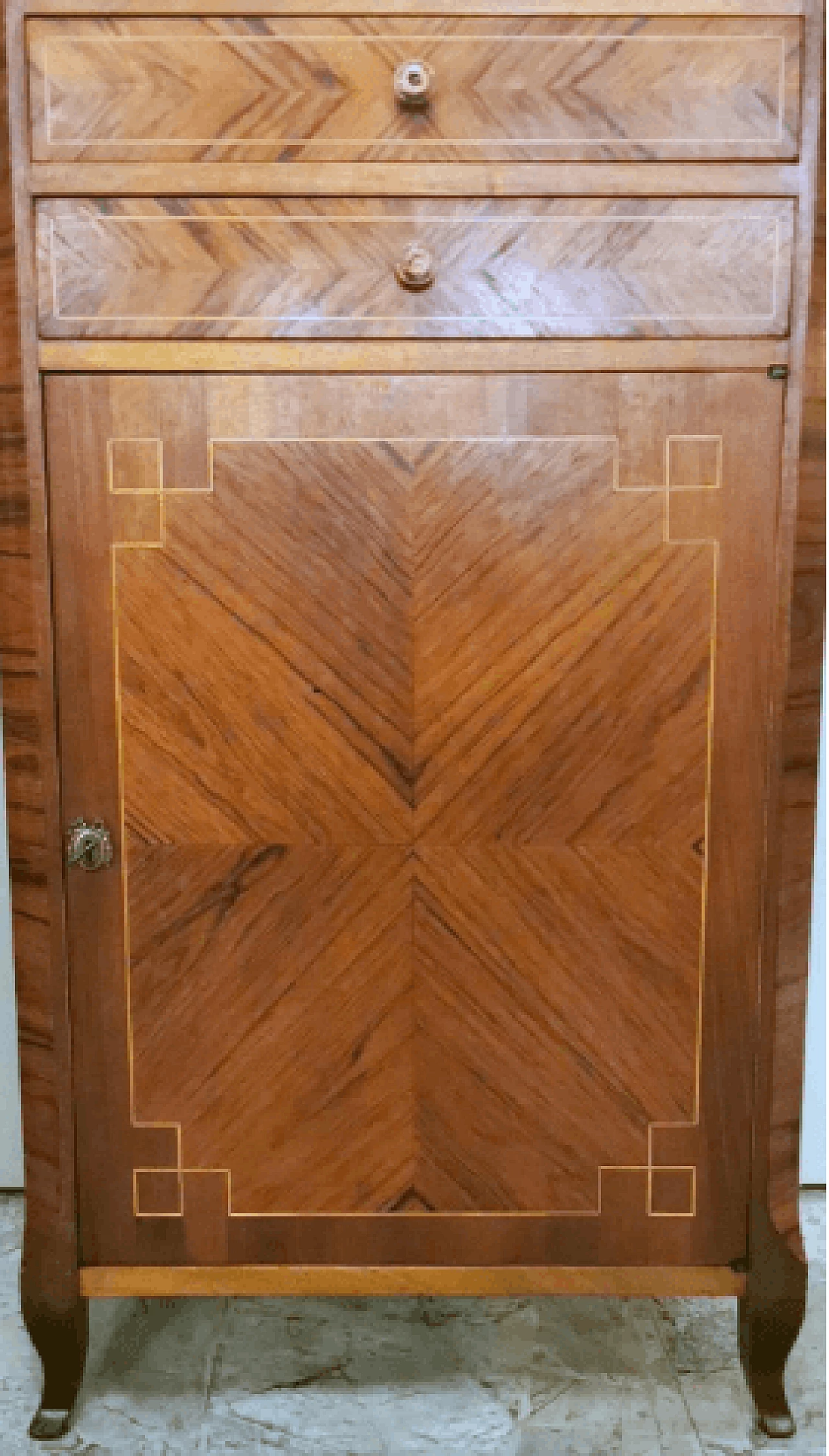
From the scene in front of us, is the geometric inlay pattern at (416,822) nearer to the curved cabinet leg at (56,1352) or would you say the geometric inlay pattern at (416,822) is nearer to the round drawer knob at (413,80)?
the curved cabinet leg at (56,1352)

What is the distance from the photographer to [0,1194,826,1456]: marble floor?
121cm

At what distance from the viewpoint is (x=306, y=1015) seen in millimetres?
1122

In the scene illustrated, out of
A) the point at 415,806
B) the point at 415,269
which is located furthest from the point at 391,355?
the point at 415,806

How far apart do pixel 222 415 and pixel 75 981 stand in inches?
21.3

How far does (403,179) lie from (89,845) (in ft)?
2.13

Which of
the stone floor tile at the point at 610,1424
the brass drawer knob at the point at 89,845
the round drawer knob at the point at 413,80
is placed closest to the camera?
the round drawer knob at the point at 413,80

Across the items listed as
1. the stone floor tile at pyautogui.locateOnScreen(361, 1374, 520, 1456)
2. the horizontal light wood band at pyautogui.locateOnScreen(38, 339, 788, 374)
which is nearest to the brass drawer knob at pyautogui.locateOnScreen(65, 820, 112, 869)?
the horizontal light wood band at pyautogui.locateOnScreen(38, 339, 788, 374)

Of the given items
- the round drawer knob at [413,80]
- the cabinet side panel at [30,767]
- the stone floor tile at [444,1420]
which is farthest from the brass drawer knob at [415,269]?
the stone floor tile at [444,1420]

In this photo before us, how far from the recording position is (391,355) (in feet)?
3.39

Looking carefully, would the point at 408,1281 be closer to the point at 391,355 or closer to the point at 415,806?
the point at 415,806

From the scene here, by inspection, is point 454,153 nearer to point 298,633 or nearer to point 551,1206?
point 298,633

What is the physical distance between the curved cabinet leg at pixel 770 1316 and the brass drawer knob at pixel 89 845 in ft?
2.32

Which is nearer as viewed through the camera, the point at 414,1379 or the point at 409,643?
the point at 409,643

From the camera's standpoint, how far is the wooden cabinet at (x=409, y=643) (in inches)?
39.4
